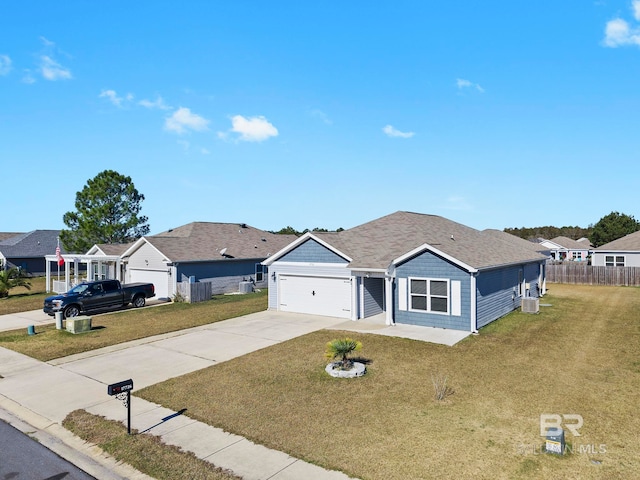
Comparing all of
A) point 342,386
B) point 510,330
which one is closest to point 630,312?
point 510,330

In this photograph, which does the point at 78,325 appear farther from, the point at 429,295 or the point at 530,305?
the point at 530,305

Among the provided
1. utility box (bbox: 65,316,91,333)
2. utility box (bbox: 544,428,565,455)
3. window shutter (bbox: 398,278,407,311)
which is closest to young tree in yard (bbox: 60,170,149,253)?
utility box (bbox: 65,316,91,333)

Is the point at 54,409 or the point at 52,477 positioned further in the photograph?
the point at 54,409

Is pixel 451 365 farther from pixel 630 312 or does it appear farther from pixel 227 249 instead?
pixel 227 249

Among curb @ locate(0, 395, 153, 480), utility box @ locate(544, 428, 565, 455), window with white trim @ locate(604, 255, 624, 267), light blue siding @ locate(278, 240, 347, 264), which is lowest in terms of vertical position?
curb @ locate(0, 395, 153, 480)

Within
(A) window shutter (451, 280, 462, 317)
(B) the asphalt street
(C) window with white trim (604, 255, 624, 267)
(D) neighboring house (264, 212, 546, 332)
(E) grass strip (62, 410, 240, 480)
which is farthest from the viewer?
(C) window with white trim (604, 255, 624, 267)

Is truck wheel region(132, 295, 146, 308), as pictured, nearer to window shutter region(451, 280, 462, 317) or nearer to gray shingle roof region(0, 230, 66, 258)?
window shutter region(451, 280, 462, 317)
